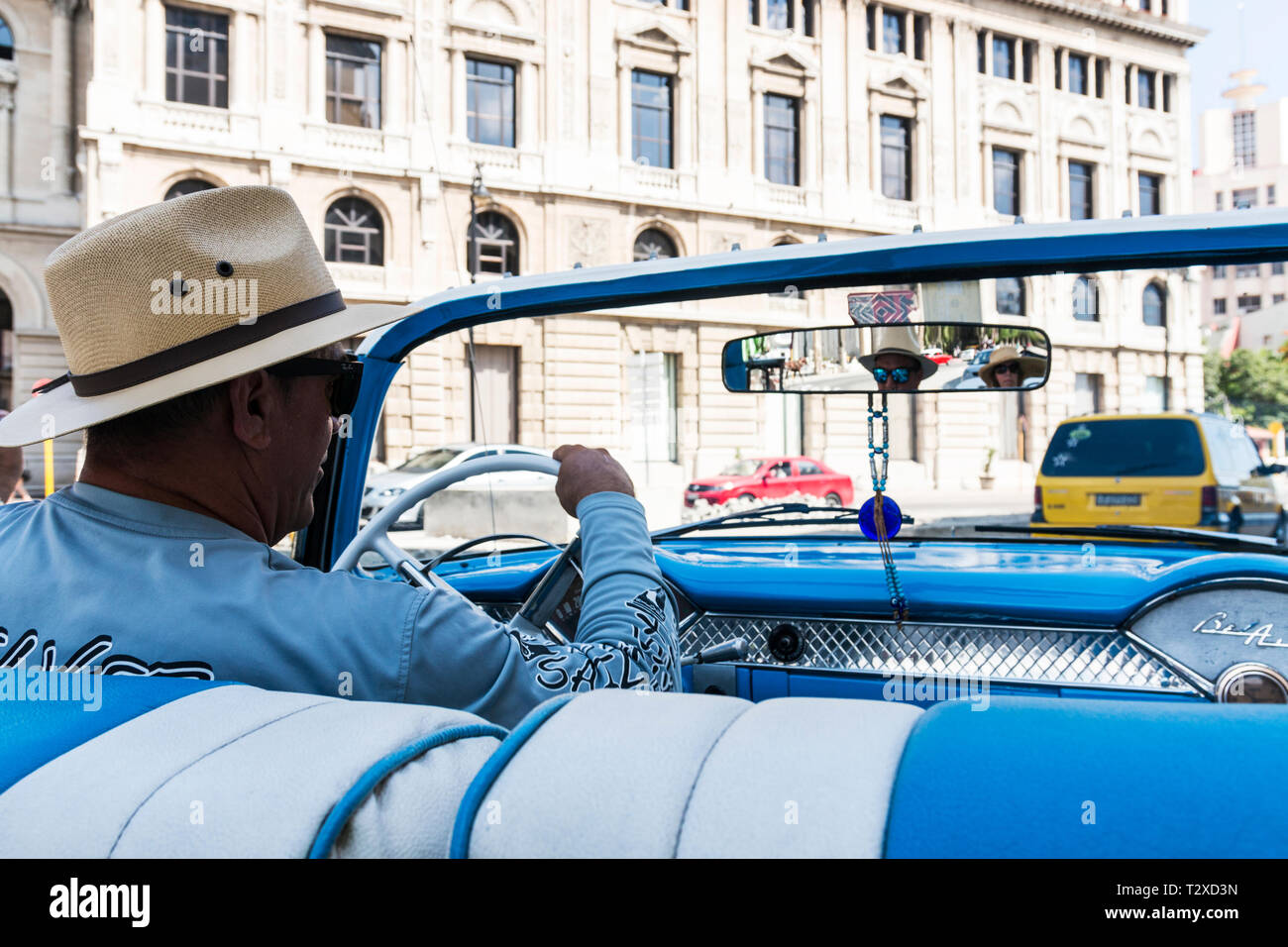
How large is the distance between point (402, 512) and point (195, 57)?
23.9m

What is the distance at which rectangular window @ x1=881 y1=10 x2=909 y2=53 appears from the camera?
24953 millimetres

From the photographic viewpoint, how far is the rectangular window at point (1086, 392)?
2.28 metres

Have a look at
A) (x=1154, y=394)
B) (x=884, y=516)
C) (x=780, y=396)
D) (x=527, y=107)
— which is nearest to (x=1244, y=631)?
(x=884, y=516)

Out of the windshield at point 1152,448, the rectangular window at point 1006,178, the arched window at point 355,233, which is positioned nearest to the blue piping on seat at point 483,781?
the windshield at point 1152,448

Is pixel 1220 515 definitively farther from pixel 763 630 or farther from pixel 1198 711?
pixel 1198 711

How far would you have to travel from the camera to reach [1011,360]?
2135mm

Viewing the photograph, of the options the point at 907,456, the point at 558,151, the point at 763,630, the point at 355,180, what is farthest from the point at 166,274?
the point at 355,180

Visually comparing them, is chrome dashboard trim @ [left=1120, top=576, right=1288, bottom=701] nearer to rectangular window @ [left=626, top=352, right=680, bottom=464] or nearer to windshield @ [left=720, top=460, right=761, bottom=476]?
rectangular window @ [left=626, top=352, right=680, bottom=464]

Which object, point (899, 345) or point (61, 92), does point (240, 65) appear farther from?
point (899, 345)

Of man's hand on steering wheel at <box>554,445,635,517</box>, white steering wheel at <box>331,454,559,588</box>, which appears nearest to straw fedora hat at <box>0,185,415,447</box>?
man's hand on steering wheel at <box>554,445,635,517</box>

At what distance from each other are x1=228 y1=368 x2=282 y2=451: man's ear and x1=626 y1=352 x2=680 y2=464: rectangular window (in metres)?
1.06

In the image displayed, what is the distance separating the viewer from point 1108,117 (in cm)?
941
